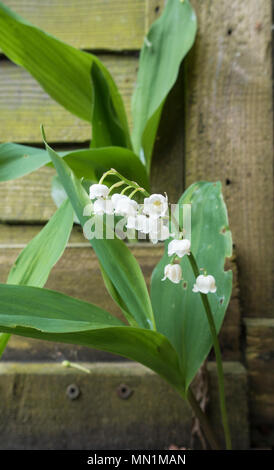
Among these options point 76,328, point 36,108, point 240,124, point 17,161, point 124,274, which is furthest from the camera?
point 36,108

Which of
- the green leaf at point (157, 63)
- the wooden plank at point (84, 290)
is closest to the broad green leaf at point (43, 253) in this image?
the wooden plank at point (84, 290)

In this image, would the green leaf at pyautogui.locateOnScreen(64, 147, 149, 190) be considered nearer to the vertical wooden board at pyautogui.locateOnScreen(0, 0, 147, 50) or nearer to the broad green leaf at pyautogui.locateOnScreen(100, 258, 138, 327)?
the broad green leaf at pyautogui.locateOnScreen(100, 258, 138, 327)

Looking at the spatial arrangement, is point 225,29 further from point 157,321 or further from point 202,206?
point 157,321

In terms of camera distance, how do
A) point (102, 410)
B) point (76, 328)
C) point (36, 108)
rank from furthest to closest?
point (36, 108) → point (102, 410) → point (76, 328)

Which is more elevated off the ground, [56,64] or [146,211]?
[56,64]

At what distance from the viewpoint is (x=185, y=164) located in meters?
1.00

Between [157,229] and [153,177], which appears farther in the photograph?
[153,177]

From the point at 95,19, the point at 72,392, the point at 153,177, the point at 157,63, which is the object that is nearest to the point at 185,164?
the point at 153,177

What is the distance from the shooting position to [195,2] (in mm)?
1027

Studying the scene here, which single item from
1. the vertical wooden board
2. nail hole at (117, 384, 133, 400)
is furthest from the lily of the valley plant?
nail hole at (117, 384, 133, 400)

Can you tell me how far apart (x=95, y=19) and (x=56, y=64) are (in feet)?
1.01

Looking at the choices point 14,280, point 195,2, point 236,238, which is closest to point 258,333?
point 236,238

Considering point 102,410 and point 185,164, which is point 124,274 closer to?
point 102,410

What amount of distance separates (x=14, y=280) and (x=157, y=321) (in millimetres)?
233
